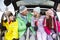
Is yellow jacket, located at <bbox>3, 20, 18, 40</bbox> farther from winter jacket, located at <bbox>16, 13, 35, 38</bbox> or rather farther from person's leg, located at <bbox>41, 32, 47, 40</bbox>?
person's leg, located at <bbox>41, 32, 47, 40</bbox>

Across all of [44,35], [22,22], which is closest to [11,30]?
[22,22]

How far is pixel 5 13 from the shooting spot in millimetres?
1488

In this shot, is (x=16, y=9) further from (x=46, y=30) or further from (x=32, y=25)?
(x=46, y=30)

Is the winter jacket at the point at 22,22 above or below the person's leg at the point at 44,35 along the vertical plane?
above

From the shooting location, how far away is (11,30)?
146cm

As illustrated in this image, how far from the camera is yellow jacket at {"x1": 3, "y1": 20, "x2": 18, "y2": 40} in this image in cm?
145

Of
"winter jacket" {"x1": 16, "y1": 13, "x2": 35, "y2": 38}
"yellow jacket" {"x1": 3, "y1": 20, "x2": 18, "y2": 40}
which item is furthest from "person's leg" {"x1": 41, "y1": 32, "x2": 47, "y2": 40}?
"yellow jacket" {"x1": 3, "y1": 20, "x2": 18, "y2": 40}

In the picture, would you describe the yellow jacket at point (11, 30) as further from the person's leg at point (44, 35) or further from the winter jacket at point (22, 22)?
the person's leg at point (44, 35)

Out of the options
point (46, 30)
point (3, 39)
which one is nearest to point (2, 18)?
point (3, 39)

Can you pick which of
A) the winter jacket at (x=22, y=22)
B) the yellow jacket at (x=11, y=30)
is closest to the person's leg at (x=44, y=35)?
the winter jacket at (x=22, y=22)

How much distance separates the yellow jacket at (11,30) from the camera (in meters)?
1.45

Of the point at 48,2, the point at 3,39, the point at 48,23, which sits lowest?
the point at 3,39

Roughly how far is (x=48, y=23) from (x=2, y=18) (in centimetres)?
34

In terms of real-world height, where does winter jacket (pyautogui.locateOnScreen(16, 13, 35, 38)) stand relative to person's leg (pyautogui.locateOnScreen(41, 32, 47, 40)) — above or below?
above
